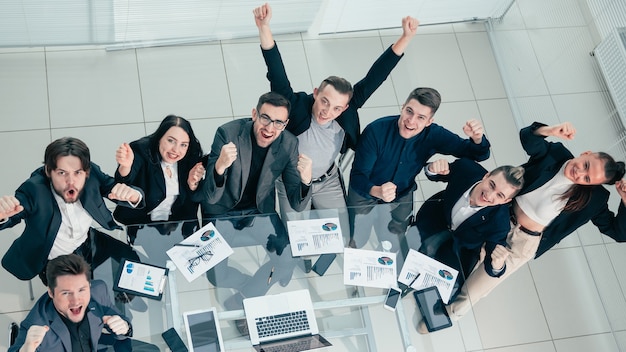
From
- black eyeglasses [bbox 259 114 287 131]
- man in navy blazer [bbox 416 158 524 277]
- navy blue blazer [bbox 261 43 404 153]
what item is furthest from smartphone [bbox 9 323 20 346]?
man in navy blazer [bbox 416 158 524 277]

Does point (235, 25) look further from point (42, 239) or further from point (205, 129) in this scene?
point (42, 239)

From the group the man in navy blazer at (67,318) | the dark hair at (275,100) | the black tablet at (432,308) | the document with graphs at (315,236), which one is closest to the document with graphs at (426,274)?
the black tablet at (432,308)

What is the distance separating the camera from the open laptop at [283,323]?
3.34 m

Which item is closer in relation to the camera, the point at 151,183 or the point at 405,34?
the point at 151,183

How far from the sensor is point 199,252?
11.6 feet

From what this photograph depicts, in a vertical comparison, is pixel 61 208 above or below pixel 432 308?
above

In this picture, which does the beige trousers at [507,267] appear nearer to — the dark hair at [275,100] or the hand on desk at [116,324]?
the dark hair at [275,100]

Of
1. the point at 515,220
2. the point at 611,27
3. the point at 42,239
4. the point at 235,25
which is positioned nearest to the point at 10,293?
the point at 42,239

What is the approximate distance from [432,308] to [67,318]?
6.00 ft

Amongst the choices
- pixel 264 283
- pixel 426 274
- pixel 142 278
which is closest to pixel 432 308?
pixel 426 274

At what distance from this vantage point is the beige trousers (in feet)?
12.3

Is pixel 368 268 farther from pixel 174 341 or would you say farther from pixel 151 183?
pixel 151 183

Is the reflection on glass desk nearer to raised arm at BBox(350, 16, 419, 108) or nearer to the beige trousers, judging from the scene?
the beige trousers

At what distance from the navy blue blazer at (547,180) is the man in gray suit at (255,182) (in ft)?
4.35
